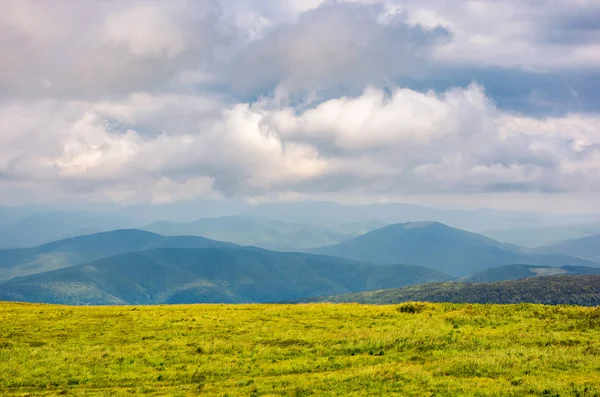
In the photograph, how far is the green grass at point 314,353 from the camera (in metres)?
29.4

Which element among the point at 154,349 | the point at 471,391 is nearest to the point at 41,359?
the point at 154,349

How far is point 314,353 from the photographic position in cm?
3753

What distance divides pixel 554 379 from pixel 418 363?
28.3ft

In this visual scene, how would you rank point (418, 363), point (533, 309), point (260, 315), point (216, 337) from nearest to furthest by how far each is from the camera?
point (418, 363) < point (216, 337) < point (533, 309) < point (260, 315)

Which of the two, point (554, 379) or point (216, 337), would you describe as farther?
point (216, 337)

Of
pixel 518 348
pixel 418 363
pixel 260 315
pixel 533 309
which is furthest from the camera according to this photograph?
pixel 260 315

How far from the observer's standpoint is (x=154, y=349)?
39.8m

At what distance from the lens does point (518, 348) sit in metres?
36.2

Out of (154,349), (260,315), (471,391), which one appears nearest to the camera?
(471,391)

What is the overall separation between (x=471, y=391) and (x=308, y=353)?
45.9 ft

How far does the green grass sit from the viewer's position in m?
29.4

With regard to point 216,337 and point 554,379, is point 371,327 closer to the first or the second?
point 216,337

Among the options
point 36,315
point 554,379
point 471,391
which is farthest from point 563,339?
point 36,315

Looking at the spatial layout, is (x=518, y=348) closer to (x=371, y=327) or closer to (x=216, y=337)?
(x=371, y=327)
